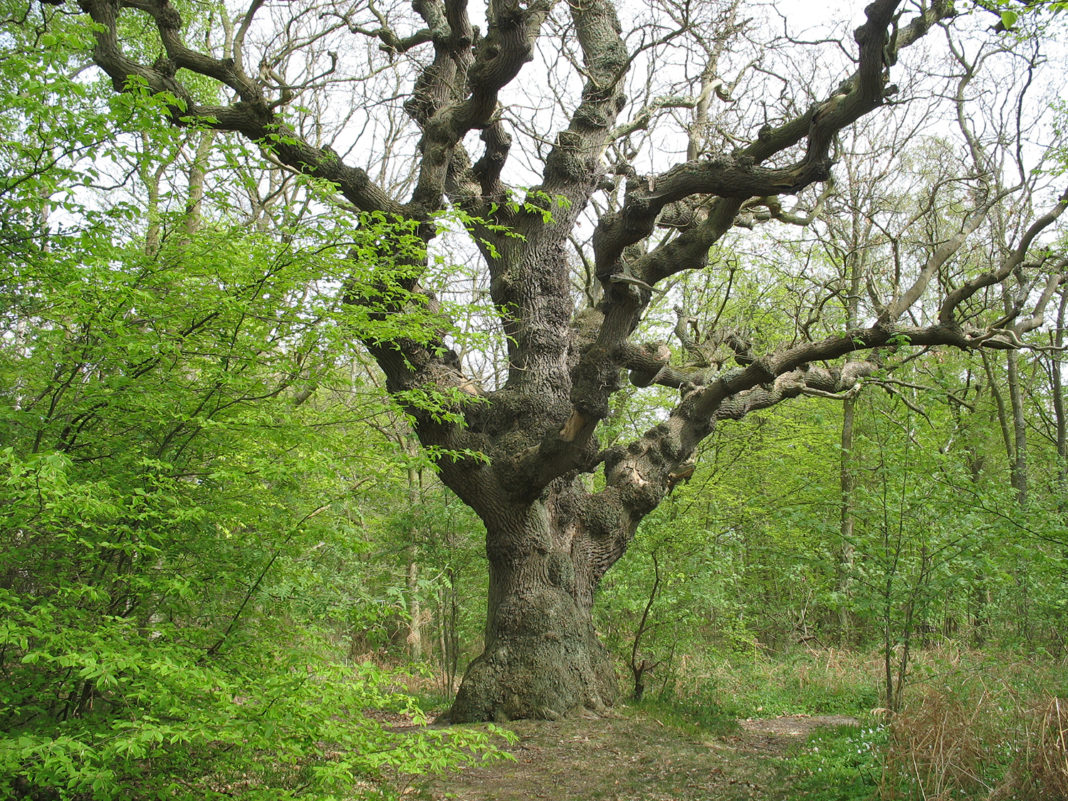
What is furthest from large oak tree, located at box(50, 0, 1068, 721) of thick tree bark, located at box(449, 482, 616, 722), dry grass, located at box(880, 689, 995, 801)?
dry grass, located at box(880, 689, 995, 801)

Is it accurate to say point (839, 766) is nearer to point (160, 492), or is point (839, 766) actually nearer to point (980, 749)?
point (980, 749)

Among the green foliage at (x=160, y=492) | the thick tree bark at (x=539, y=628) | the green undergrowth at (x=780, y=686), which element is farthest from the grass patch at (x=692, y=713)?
the green foliage at (x=160, y=492)

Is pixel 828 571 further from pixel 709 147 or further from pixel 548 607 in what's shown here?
pixel 709 147

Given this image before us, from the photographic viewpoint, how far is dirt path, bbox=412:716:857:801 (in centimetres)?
480

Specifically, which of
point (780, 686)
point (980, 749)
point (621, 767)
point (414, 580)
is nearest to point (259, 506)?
point (621, 767)

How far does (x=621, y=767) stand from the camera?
5301mm

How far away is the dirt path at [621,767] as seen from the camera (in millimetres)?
4805

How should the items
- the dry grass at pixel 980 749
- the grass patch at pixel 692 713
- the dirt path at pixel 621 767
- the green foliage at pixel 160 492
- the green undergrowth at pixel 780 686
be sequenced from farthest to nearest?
1. the green undergrowth at pixel 780 686
2. the grass patch at pixel 692 713
3. the dirt path at pixel 621 767
4. the dry grass at pixel 980 749
5. the green foliage at pixel 160 492

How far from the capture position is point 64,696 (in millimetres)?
3213

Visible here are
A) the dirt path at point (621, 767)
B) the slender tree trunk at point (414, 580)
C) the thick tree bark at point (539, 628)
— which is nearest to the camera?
the dirt path at point (621, 767)

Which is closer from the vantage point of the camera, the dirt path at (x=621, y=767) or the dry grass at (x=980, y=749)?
the dry grass at (x=980, y=749)

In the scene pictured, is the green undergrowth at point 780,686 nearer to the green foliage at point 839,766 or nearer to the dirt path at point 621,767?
the dirt path at point 621,767

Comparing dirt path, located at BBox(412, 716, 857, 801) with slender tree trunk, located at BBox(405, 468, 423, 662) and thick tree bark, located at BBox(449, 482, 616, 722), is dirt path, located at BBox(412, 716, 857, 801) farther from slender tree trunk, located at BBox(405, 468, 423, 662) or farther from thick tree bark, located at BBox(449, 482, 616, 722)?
slender tree trunk, located at BBox(405, 468, 423, 662)

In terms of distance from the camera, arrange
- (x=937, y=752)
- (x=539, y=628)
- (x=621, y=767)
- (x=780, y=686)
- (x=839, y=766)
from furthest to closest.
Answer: (x=780, y=686) < (x=539, y=628) < (x=621, y=767) < (x=839, y=766) < (x=937, y=752)
